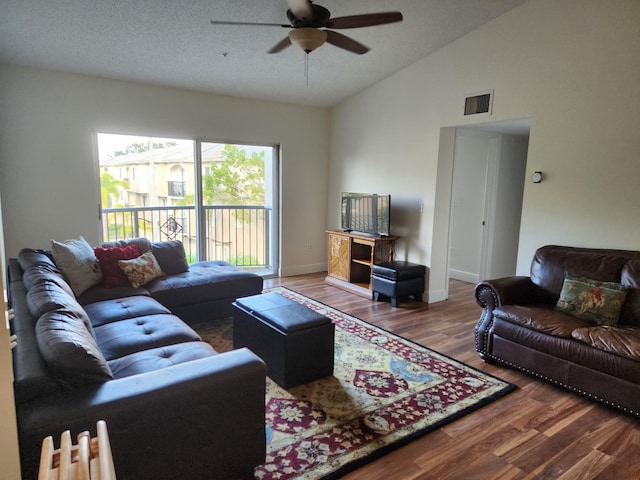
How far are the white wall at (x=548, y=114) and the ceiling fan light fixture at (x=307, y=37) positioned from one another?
2211 millimetres

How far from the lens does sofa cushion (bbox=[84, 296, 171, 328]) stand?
2.86 meters

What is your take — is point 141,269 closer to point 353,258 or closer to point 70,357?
point 70,357

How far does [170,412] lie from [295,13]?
236 centimetres

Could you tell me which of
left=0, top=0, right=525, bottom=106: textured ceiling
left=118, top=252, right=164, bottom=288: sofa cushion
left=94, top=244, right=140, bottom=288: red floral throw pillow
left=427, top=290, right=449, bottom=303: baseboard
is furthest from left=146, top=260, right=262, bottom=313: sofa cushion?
left=0, top=0, right=525, bottom=106: textured ceiling

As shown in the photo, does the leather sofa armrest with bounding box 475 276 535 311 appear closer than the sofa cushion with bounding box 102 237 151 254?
Yes

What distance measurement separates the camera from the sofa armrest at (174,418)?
1.45 metres

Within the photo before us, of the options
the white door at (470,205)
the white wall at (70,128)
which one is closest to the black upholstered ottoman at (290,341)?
the white wall at (70,128)

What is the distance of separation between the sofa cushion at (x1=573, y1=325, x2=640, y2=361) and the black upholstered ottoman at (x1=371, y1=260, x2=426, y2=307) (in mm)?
2052

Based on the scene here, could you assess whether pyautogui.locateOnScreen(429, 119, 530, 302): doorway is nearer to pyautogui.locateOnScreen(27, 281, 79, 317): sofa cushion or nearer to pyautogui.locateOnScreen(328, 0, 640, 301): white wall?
pyautogui.locateOnScreen(328, 0, 640, 301): white wall

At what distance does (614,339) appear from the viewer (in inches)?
99.7

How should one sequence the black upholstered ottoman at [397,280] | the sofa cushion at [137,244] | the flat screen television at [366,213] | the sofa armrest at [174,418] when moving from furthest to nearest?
the flat screen television at [366,213], the black upholstered ottoman at [397,280], the sofa cushion at [137,244], the sofa armrest at [174,418]

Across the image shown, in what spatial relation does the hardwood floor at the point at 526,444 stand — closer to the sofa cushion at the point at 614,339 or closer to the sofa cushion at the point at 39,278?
the sofa cushion at the point at 614,339

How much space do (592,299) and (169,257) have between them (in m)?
3.79

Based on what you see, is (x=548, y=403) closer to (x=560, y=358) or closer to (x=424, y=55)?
(x=560, y=358)
